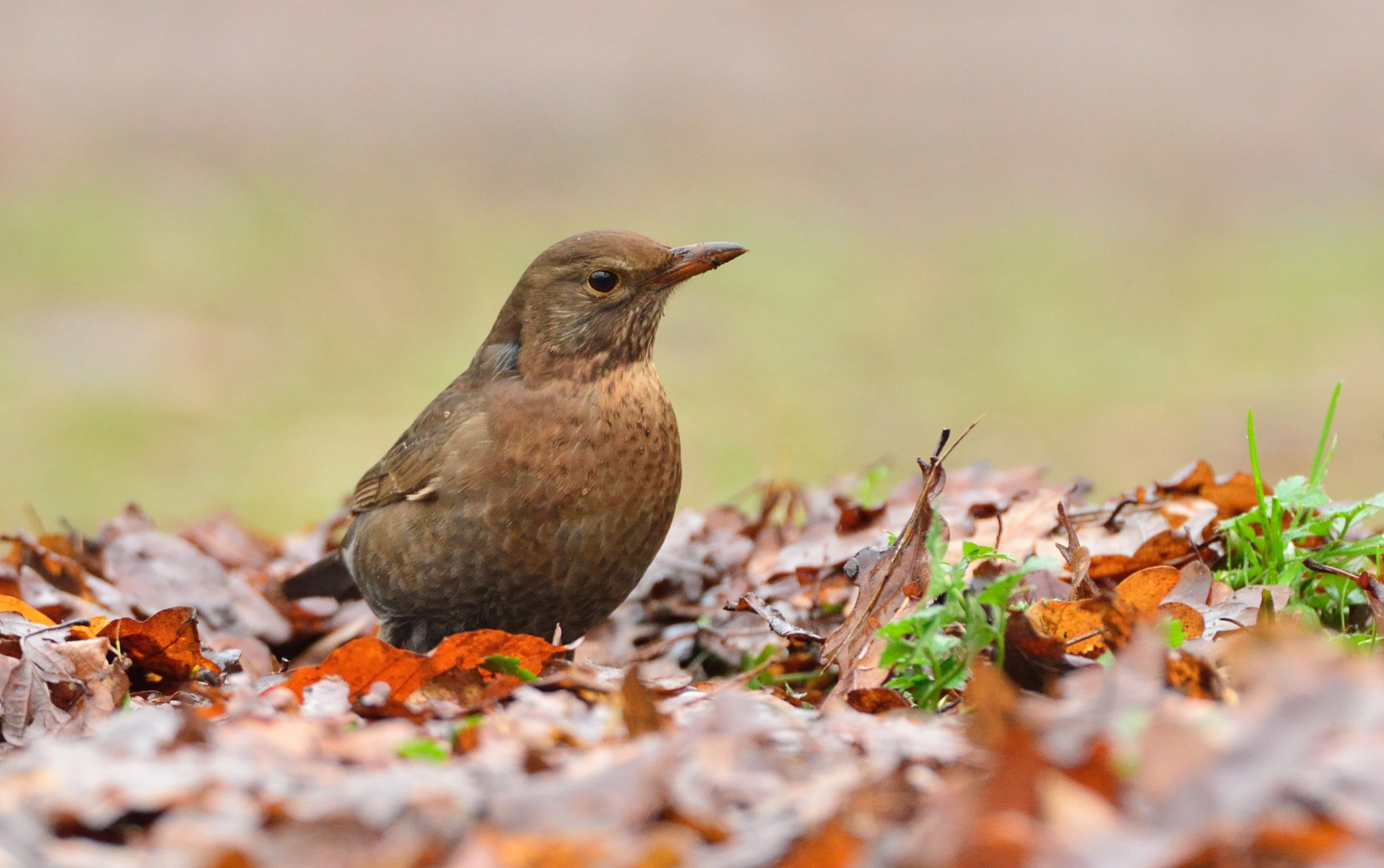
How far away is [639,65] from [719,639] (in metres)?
14.6

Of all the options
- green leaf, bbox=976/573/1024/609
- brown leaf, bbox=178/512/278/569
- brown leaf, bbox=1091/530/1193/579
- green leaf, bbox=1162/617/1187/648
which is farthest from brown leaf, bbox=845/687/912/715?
brown leaf, bbox=178/512/278/569

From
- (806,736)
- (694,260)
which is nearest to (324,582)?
(694,260)

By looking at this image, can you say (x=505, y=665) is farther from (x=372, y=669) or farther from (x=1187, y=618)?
(x=1187, y=618)

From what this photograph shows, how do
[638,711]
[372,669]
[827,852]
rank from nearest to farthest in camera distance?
[827,852] → [638,711] → [372,669]

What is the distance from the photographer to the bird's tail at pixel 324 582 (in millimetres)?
4969

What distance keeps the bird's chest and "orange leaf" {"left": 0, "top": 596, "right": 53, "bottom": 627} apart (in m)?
1.20

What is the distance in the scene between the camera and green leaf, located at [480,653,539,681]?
3.11m

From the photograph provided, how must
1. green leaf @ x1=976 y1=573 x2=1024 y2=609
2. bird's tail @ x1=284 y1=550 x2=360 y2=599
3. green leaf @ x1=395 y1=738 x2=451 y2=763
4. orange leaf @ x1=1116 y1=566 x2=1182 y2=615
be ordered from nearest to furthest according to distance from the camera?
green leaf @ x1=395 y1=738 x2=451 y2=763
green leaf @ x1=976 y1=573 x2=1024 y2=609
orange leaf @ x1=1116 y1=566 x2=1182 y2=615
bird's tail @ x1=284 y1=550 x2=360 y2=599

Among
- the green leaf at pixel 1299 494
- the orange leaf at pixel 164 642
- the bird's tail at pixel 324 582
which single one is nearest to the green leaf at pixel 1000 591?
the green leaf at pixel 1299 494

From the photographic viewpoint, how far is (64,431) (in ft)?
33.0

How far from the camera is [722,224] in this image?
564 inches

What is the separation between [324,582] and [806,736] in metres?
2.92

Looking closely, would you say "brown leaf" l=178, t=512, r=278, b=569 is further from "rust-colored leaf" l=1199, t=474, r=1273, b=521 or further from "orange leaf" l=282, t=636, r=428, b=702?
"rust-colored leaf" l=1199, t=474, r=1273, b=521

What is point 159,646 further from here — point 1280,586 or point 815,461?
point 815,461
